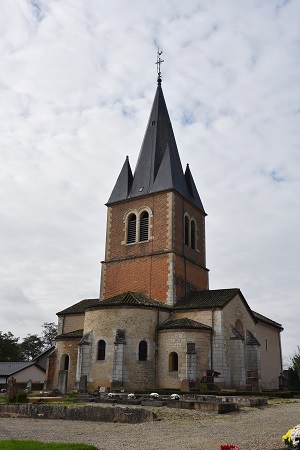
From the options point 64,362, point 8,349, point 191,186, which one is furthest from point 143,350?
point 8,349

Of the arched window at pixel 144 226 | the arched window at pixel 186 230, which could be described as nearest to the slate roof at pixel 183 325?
the arched window at pixel 144 226

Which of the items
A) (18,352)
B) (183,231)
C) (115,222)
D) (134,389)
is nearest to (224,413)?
(134,389)

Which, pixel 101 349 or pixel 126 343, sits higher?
pixel 126 343

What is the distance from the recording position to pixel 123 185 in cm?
→ 3688

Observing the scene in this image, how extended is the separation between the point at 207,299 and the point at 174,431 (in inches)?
725

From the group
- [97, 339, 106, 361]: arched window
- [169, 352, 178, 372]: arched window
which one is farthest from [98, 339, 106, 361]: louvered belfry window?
[169, 352, 178, 372]: arched window

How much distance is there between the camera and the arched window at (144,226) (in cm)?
3378

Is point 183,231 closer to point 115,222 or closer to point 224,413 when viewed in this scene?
point 115,222

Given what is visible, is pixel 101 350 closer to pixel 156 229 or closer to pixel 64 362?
pixel 64 362

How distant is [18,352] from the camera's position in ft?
209

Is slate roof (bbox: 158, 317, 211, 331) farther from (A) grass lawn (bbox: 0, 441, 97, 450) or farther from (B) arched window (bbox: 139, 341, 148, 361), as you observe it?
(A) grass lawn (bbox: 0, 441, 97, 450)

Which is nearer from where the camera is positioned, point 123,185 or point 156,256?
point 156,256

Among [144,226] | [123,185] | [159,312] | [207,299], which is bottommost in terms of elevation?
[159,312]

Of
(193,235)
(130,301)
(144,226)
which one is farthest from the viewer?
(193,235)
